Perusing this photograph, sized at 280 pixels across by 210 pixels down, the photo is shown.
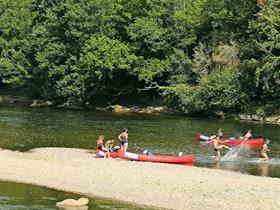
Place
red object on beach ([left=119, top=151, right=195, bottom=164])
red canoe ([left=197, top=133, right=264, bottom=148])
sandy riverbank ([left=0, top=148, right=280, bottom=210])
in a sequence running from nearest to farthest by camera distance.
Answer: sandy riverbank ([left=0, top=148, right=280, bottom=210]) < red object on beach ([left=119, top=151, right=195, bottom=164]) < red canoe ([left=197, top=133, right=264, bottom=148])

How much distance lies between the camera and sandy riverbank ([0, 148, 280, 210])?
27.8m

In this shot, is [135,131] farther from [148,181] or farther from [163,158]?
[148,181]

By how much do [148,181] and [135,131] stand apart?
2376 centimetres

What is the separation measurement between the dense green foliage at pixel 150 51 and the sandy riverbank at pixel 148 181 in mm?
32948

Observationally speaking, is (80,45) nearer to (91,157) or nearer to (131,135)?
(131,135)

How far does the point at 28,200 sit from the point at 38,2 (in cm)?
6878

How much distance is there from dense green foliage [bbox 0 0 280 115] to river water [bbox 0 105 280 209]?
15.5 ft

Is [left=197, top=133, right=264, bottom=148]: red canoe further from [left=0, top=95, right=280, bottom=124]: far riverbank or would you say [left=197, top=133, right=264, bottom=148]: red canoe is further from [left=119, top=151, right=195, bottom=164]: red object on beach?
[left=0, top=95, right=280, bottom=124]: far riverbank

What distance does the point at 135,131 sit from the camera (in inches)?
2178

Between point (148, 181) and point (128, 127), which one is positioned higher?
point (128, 127)

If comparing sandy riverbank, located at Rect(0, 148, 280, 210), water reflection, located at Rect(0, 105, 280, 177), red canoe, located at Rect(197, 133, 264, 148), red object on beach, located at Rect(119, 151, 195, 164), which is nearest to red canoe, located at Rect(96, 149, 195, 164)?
red object on beach, located at Rect(119, 151, 195, 164)

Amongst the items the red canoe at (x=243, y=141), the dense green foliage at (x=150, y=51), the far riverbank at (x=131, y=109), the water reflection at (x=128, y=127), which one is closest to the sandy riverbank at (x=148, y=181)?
the water reflection at (x=128, y=127)

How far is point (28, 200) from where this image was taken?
92.5 feet

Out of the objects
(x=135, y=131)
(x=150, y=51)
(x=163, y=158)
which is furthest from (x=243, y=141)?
(x=150, y=51)
